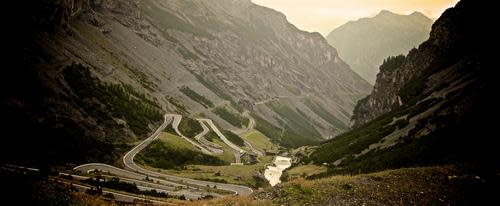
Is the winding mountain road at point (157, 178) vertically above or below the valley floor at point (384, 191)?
below

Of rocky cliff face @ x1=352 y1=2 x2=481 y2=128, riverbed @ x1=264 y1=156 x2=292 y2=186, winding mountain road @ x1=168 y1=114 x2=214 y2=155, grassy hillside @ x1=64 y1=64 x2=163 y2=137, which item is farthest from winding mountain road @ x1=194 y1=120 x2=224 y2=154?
rocky cliff face @ x1=352 y1=2 x2=481 y2=128

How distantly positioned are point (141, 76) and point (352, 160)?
511ft

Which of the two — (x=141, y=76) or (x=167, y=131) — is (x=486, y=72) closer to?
(x=167, y=131)

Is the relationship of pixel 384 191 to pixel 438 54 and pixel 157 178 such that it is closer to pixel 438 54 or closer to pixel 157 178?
pixel 157 178

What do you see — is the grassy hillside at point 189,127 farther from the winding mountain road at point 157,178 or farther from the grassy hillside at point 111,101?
the winding mountain road at point 157,178

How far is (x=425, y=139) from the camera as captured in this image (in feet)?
160

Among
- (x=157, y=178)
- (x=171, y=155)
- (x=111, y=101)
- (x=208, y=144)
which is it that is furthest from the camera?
(x=208, y=144)

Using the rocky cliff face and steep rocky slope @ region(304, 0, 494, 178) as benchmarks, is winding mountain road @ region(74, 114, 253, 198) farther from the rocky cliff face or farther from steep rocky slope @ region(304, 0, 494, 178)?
the rocky cliff face

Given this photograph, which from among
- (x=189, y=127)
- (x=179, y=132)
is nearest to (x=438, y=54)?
(x=179, y=132)

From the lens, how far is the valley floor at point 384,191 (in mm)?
22922

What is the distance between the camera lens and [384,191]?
2464cm

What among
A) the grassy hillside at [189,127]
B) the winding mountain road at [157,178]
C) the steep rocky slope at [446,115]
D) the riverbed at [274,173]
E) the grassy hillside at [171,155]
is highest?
the steep rocky slope at [446,115]

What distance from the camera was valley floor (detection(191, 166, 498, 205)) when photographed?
22.9 m

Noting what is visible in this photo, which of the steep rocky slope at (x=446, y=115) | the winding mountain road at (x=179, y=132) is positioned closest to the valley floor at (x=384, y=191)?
the steep rocky slope at (x=446, y=115)
